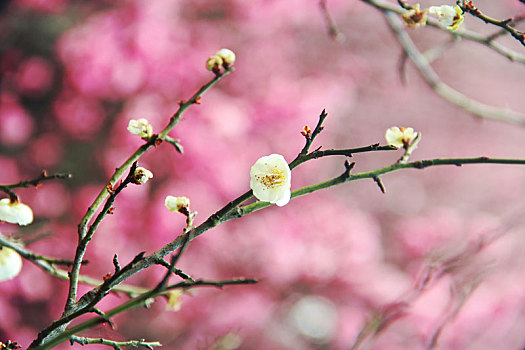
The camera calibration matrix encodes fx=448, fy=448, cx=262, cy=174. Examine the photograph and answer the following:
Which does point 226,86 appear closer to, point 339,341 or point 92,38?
point 92,38

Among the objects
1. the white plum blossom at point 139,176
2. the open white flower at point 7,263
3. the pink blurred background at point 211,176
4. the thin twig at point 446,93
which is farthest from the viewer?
the pink blurred background at point 211,176

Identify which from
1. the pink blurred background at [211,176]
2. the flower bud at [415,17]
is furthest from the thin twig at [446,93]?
the flower bud at [415,17]

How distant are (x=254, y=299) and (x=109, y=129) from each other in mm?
1047

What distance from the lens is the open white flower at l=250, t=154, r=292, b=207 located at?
0.49 metres

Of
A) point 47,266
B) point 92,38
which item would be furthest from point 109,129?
point 47,266

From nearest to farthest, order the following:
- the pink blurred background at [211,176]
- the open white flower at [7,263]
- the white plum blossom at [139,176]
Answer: the white plum blossom at [139,176] < the open white flower at [7,263] < the pink blurred background at [211,176]

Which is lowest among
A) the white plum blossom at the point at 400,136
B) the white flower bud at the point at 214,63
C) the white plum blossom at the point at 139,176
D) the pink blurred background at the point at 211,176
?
the white plum blossom at the point at 400,136

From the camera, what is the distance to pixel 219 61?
0.54 metres

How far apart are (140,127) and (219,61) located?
124 millimetres

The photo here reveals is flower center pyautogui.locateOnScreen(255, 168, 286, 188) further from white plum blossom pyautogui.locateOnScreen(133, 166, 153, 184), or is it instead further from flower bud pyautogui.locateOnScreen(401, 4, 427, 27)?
flower bud pyautogui.locateOnScreen(401, 4, 427, 27)

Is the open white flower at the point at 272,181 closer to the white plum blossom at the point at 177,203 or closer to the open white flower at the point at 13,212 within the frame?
the white plum blossom at the point at 177,203

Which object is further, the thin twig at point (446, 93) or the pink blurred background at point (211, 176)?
the pink blurred background at point (211, 176)

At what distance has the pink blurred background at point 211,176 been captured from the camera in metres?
1.76

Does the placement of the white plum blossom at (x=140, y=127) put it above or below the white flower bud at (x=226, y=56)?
below
